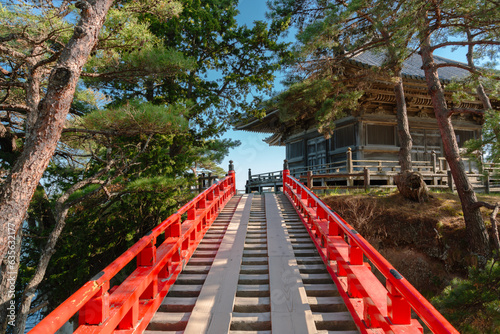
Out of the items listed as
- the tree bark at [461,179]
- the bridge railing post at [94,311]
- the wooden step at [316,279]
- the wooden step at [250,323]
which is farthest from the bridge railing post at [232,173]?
the bridge railing post at [94,311]

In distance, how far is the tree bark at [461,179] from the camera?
338 inches

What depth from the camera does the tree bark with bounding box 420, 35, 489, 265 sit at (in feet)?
28.1

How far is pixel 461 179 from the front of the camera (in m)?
8.83

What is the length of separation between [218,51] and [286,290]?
1181 centimetres

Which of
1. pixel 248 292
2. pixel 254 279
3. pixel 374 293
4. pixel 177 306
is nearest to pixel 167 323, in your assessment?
pixel 177 306

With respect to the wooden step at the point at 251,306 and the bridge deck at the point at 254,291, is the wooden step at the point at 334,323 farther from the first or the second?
the wooden step at the point at 251,306

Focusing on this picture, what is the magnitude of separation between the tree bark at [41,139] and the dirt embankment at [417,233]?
374 inches

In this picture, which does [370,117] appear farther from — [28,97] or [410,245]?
[28,97]

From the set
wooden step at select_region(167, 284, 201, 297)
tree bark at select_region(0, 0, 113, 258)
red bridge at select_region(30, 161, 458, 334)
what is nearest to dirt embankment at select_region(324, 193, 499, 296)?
red bridge at select_region(30, 161, 458, 334)

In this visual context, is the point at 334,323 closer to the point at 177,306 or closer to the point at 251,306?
the point at 251,306

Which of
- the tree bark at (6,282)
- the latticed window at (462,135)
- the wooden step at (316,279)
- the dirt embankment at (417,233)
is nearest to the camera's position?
the wooden step at (316,279)

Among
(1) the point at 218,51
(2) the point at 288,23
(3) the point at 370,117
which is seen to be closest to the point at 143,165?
(1) the point at 218,51

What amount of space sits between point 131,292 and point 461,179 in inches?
385

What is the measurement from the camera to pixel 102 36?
7.62 metres
